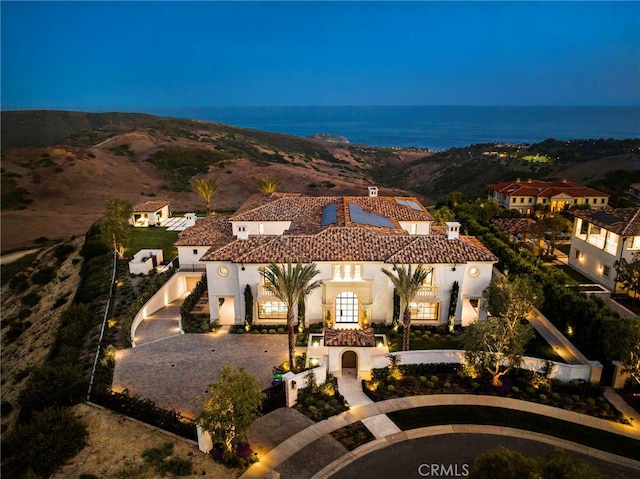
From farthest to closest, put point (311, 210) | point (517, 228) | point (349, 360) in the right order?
point (517, 228), point (311, 210), point (349, 360)

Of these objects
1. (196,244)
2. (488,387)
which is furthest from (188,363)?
(488,387)

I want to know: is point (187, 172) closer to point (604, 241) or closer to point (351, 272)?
point (351, 272)

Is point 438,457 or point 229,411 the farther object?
point 438,457

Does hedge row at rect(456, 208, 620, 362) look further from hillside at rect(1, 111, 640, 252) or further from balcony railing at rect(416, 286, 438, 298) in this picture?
hillside at rect(1, 111, 640, 252)

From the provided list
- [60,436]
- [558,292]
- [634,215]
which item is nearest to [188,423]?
[60,436]

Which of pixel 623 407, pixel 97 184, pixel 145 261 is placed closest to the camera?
pixel 623 407

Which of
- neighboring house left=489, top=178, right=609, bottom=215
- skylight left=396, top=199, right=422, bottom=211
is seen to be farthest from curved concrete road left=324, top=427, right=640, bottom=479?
neighboring house left=489, top=178, right=609, bottom=215
